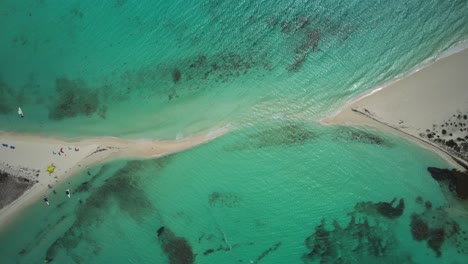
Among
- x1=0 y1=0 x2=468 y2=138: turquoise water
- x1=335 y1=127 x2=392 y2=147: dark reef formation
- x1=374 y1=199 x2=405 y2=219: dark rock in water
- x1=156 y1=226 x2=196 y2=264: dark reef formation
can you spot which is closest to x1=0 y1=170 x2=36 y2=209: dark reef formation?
x1=0 y1=0 x2=468 y2=138: turquoise water

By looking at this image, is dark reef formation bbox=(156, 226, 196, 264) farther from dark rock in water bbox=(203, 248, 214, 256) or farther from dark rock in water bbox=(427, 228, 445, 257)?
dark rock in water bbox=(427, 228, 445, 257)

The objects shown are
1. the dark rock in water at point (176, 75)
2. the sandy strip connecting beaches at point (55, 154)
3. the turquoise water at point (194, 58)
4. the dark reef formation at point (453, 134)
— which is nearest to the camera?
the dark reef formation at point (453, 134)

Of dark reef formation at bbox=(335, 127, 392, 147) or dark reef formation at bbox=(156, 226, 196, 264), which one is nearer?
dark reef formation at bbox=(335, 127, 392, 147)

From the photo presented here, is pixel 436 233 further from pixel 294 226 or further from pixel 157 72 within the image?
pixel 157 72

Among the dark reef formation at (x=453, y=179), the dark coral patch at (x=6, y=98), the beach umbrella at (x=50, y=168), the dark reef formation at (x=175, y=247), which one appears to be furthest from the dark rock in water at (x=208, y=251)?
the dark coral patch at (x=6, y=98)

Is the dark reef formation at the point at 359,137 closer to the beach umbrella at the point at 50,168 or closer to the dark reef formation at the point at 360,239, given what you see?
the dark reef formation at the point at 360,239

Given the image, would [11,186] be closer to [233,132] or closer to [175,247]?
[175,247]

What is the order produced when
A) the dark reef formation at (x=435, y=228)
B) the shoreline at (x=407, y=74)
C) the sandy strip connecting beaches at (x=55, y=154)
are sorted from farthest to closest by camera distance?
the sandy strip connecting beaches at (x=55, y=154)
the shoreline at (x=407, y=74)
the dark reef formation at (x=435, y=228)
